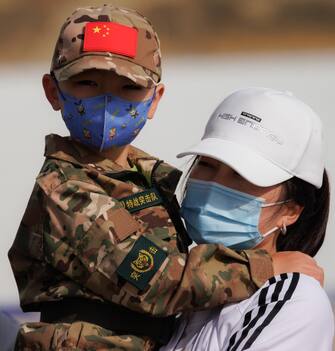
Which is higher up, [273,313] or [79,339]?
[273,313]

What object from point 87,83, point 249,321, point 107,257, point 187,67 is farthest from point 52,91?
point 187,67

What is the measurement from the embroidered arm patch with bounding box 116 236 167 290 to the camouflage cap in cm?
38

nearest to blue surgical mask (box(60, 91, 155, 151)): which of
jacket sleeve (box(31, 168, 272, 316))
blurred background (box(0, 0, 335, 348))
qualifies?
jacket sleeve (box(31, 168, 272, 316))

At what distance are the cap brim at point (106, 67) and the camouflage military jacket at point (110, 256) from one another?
0.17 meters

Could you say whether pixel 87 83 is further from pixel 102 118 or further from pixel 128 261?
pixel 128 261

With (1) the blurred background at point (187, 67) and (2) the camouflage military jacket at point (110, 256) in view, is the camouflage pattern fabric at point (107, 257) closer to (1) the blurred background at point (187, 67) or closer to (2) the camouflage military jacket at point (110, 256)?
(2) the camouflage military jacket at point (110, 256)

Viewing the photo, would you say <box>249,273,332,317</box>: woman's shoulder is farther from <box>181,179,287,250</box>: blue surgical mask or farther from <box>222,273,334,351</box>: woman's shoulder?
<box>181,179,287,250</box>: blue surgical mask

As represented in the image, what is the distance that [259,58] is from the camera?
536 centimetres

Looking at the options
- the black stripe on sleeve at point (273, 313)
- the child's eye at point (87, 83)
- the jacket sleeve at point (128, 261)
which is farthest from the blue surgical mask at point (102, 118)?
the black stripe on sleeve at point (273, 313)

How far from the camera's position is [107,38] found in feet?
7.56

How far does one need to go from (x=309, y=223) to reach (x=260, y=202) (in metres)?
0.17

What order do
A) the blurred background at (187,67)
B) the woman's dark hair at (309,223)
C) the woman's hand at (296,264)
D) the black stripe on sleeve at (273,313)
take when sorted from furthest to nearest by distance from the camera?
the blurred background at (187,67), the woman's dark hair at (309,223), the woman's hand at (296,264), the black stripe on sleeve at (273,313)

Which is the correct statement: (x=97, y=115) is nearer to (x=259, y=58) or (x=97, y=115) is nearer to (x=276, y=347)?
(x=276, y=347)

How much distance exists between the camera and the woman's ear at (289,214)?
232cm
